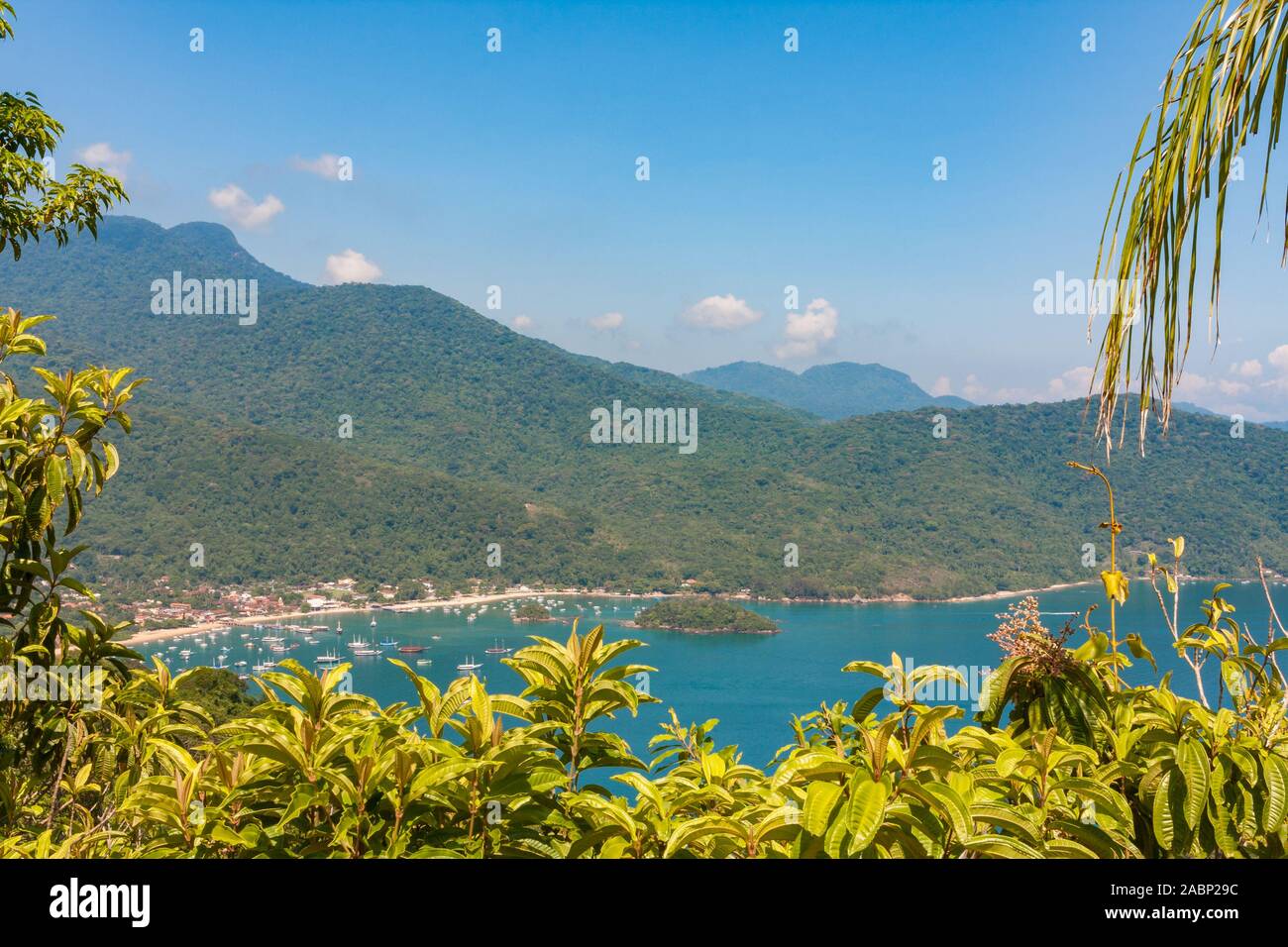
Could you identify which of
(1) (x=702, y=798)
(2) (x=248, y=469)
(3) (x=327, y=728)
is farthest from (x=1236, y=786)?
(2) (x=248, y=469)

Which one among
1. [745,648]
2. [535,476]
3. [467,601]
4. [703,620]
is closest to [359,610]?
[467,601]

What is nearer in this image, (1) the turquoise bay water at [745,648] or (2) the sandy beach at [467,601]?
(1) the turquoise bay water at [745,648]

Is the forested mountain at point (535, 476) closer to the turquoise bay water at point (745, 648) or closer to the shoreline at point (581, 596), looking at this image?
the shoreline at point (581, 596)

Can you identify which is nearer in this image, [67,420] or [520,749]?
[520,749]

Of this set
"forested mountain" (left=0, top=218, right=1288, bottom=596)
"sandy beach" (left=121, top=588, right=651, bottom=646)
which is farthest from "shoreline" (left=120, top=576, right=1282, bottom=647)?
"forested mountain" (left=0, top=218, right=1288, bottom=596)

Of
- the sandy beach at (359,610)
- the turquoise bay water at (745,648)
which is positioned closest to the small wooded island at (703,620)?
the turquoise bay water at (745,648)

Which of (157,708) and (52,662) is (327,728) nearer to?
(157,708)

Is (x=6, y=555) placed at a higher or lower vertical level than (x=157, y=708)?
higher

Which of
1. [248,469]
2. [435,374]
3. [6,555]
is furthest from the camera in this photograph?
[435,374]
